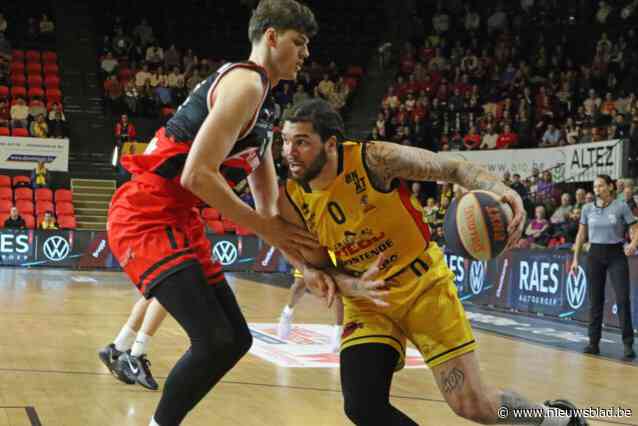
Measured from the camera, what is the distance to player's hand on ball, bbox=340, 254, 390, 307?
11.3 ft

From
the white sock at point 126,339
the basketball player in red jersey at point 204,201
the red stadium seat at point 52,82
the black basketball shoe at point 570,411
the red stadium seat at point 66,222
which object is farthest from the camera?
the red stadium seat at point 52,82

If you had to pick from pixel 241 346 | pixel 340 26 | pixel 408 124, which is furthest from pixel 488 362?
pixel 340 26

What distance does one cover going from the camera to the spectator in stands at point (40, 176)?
1900cm

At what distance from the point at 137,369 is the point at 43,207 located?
45.5 ft

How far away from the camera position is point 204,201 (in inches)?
137

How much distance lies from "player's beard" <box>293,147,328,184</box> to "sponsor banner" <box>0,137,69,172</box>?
16869 millimetres

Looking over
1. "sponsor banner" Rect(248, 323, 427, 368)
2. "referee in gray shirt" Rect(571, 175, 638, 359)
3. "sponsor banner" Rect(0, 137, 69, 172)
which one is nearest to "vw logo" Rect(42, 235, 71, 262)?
"sponsor banner" Rect(0, 137, 69, 172)

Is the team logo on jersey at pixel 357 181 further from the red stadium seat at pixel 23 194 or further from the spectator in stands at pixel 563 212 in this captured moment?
the red stadium seat at pixel 23 194

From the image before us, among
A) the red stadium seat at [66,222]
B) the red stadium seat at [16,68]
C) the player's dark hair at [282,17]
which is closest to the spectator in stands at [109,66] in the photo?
the red stadium seat at [16,68]

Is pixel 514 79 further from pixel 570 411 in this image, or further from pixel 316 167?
pixel 316 167

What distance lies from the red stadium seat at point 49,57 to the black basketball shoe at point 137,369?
1815 cm

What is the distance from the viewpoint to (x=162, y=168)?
3.72 metres

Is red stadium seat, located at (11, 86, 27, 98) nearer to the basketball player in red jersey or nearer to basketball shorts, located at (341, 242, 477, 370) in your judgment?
the basketball player in red jersey

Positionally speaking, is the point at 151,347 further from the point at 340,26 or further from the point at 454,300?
the point at 340,26
